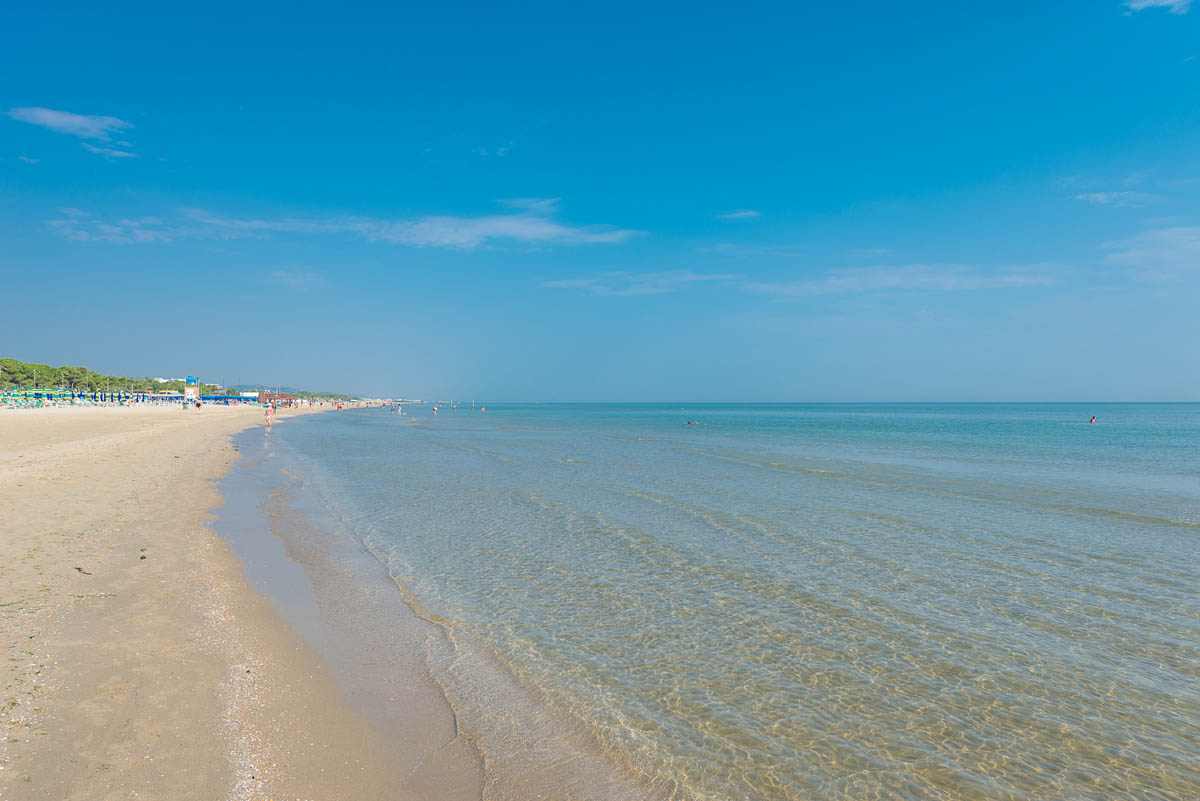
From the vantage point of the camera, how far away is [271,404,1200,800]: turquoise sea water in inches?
221

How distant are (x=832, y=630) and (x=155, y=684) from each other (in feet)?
27.9

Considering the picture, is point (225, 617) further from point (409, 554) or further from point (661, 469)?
point (661, 469)

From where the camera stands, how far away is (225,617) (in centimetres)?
841

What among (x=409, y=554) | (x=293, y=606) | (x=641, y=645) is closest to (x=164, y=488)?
(x=409, y=554)

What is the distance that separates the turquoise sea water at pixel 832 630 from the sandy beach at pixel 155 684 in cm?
159

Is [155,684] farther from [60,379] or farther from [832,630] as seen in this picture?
[60,379]

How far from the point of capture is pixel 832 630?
8.72 metres

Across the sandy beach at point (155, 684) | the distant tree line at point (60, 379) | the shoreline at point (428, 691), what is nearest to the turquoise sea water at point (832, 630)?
the shoreline at point (428, 691)

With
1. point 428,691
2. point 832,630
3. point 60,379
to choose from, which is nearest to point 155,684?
point 428,691

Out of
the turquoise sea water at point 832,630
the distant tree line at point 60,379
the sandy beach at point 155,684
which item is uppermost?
the distant tree line at point 60,379

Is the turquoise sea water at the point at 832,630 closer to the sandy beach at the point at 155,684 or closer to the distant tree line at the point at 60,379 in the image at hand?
the sandy beach at the point at 155,684

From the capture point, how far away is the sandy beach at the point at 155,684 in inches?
184

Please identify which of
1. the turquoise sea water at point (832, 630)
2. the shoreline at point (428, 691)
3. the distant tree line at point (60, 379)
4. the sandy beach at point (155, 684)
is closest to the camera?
the sandy beach at point (155, 684)

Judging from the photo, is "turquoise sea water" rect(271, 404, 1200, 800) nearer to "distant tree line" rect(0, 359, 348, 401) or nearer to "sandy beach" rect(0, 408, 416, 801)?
"sandy beach" rect(0, 408, 416, 801)
